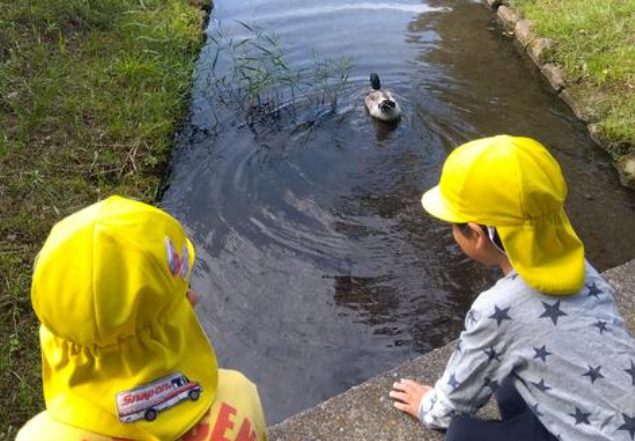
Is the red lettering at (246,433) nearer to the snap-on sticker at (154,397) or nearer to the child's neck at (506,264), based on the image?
the snap-on sticker at (154,397)

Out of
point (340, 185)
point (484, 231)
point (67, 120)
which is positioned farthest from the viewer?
point (67, 120)

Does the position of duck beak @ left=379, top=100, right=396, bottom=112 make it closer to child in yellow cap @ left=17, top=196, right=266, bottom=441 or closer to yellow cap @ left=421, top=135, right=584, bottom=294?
yellow cap @ left=421, top=135, right=584, bottom=294

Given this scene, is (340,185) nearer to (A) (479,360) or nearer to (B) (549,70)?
(B) (549,70)

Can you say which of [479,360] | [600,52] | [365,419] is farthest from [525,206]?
[600,52]

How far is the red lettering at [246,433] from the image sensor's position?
5.47 ft

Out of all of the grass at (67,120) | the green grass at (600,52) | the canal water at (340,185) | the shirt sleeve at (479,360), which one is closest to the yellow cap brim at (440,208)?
the shirt sleeve at (479,360)

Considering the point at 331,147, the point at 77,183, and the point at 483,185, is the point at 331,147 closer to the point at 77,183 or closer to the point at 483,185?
the point at 77,183

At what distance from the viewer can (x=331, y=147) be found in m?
6.16

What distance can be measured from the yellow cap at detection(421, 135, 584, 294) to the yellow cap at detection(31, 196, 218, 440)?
100cm

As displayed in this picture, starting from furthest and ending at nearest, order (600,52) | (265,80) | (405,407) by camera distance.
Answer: (600,52), (265,80), (405,407)

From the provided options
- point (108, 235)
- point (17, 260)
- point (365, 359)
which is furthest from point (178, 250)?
point (17, 260)

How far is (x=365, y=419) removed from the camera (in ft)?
9.61

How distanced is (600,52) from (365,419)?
18.2 ft

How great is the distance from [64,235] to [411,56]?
7.00 meters
